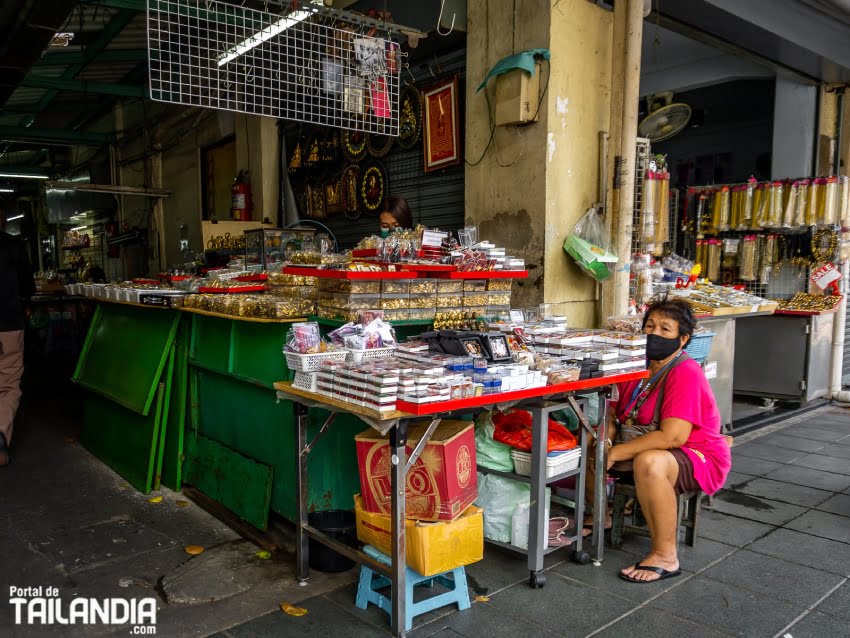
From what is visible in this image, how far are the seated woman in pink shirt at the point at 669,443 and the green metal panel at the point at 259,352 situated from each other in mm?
1889

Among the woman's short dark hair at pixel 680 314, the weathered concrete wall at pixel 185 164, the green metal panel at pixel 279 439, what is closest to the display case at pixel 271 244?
the green metal panel at pixel 279 439

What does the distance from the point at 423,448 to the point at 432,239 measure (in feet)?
4.76

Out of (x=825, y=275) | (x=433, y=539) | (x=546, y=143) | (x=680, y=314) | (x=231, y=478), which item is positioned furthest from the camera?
(x=825, y=275)

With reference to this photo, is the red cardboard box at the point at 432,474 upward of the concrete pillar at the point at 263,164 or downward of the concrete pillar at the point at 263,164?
downward

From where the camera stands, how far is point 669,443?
3.11 m

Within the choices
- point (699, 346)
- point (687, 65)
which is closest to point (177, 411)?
point (699, 346)

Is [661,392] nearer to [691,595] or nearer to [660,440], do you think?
[660,440]

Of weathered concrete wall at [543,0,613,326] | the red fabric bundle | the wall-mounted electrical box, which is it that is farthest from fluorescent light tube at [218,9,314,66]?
the red fabric bundle

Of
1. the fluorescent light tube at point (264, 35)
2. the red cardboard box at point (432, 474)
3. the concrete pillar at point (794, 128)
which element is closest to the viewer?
the red cardboard box at point (432, 474)

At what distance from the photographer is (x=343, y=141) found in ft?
21.9

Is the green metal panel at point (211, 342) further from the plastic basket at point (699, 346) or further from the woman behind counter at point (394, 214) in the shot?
the plastic basket at point (699, 346)

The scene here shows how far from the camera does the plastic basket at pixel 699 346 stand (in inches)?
176

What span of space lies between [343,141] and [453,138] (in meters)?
1.97

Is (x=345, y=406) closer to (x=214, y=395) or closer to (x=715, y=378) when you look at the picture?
(x=214, y=395)
